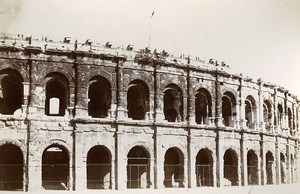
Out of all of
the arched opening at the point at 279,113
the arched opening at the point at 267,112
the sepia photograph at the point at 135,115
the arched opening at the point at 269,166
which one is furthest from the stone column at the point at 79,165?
the arched opening at the point at 279,113

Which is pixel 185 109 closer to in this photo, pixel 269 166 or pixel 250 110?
pixel 250 110

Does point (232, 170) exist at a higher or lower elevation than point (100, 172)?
higher

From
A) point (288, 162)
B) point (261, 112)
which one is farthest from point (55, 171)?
point (288, 162)

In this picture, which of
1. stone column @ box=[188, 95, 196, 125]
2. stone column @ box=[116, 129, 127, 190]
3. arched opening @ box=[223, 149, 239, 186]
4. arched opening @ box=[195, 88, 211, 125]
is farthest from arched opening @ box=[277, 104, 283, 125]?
stone column @ box=[116, 129, 127, 190]

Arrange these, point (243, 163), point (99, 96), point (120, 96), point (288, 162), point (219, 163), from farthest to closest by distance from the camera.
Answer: point (288, 162), point (243, 163), point (219, 163), point (99, 96), point (120, 96)

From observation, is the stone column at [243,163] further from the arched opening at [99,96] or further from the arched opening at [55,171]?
the arched opening at [55,171]

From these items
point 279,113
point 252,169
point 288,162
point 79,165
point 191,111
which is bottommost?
point 252,169
